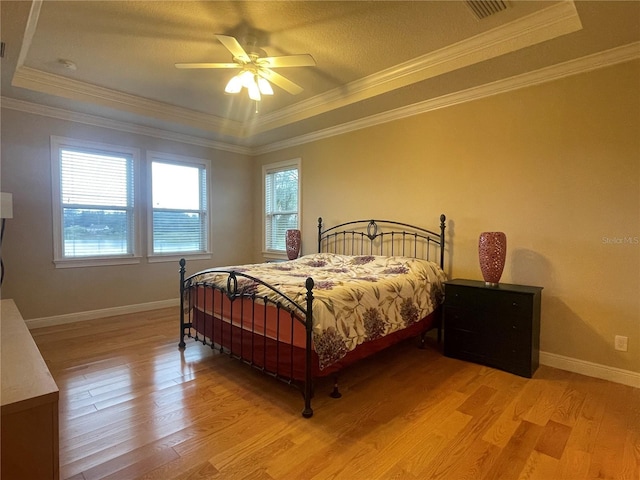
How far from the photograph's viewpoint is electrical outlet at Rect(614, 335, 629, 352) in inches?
102

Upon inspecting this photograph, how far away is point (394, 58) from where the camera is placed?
3.03 m

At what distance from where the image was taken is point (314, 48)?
289 centimetres

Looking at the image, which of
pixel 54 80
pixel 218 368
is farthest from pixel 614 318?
pixel 54 80

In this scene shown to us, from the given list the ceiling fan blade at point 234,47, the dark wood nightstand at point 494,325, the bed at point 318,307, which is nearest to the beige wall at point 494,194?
the dark wood nightstand at point 494,325

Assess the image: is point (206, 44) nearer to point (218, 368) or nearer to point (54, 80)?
point (54, 80)

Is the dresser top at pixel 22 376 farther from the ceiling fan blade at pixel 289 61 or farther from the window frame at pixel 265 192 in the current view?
the window frame at pixel 265 192

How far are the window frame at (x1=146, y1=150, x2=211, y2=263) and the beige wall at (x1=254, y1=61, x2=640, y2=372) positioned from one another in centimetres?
297

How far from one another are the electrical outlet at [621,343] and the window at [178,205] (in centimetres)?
492

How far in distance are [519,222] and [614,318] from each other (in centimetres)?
101

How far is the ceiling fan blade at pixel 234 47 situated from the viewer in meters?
2.28

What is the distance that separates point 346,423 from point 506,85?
313 centimetres

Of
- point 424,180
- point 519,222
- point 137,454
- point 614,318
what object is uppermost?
point 424,180

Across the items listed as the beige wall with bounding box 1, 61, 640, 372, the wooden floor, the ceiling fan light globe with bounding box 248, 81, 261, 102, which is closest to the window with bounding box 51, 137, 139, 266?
the beige wall with bounding box 1, 61, 640, 372

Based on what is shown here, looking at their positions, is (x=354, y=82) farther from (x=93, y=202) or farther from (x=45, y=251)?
(x=45, y=251)
